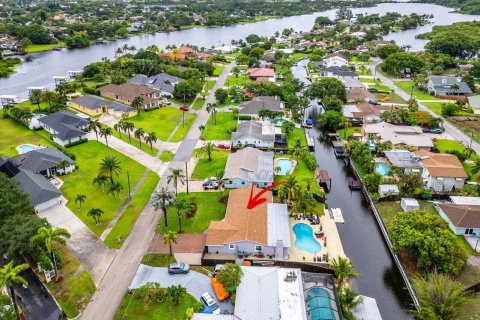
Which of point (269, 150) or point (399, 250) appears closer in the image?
point (399, 250)

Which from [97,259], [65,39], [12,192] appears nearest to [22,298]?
[97,259]

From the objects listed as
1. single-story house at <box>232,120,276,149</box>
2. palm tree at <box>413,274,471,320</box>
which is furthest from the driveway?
single-story house at <box>232,120,276,149</box>

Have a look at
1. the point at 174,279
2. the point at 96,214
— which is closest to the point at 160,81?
the point at 96,214

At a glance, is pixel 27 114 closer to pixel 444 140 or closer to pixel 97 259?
pixel 97 259

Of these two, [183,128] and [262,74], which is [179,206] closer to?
[183,128]

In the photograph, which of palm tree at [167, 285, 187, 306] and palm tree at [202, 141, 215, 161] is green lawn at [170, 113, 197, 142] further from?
palm tree at [167, 285, 187, 306]

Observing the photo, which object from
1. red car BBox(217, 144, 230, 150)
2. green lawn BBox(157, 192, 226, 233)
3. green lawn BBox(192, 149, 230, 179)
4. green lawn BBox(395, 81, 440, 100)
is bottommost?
green lawn BBox(395, 81, 440, 100)
